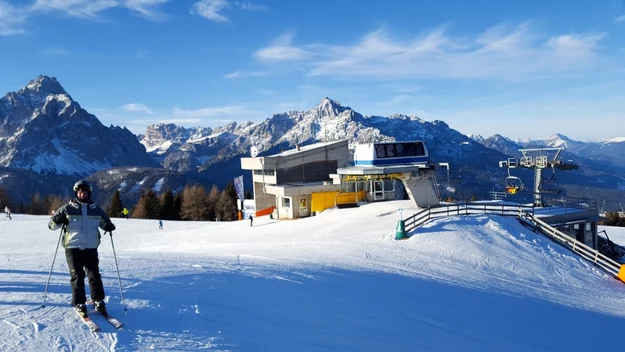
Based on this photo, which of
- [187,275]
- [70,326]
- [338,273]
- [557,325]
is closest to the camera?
[70,326]

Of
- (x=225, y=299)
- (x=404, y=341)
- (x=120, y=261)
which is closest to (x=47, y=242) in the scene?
(x=120, y=261)

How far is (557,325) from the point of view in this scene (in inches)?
508

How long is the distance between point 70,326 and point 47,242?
96.8ft

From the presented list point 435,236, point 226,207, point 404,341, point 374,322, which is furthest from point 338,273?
point 226,207

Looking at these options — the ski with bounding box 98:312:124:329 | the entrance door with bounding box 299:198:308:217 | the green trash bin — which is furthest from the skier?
the entrance door with bounding box 299:198:308:217

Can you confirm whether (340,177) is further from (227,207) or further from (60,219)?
(227,207)

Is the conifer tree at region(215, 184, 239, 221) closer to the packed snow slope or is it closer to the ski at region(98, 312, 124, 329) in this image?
the packed snow slope

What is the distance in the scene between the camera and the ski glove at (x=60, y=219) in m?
7.66

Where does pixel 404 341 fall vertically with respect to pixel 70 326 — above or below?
below

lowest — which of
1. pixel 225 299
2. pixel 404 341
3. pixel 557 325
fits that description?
pixel 557 325

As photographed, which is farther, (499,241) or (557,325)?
(499,241)

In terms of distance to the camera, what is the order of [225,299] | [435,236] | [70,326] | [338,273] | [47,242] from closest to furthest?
[70,326] → [225,299] → [338,273] → [435,236] → [47,242]

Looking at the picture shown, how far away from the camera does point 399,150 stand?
111 ft

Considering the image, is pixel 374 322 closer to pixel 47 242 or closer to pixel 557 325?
pixel 557 325
